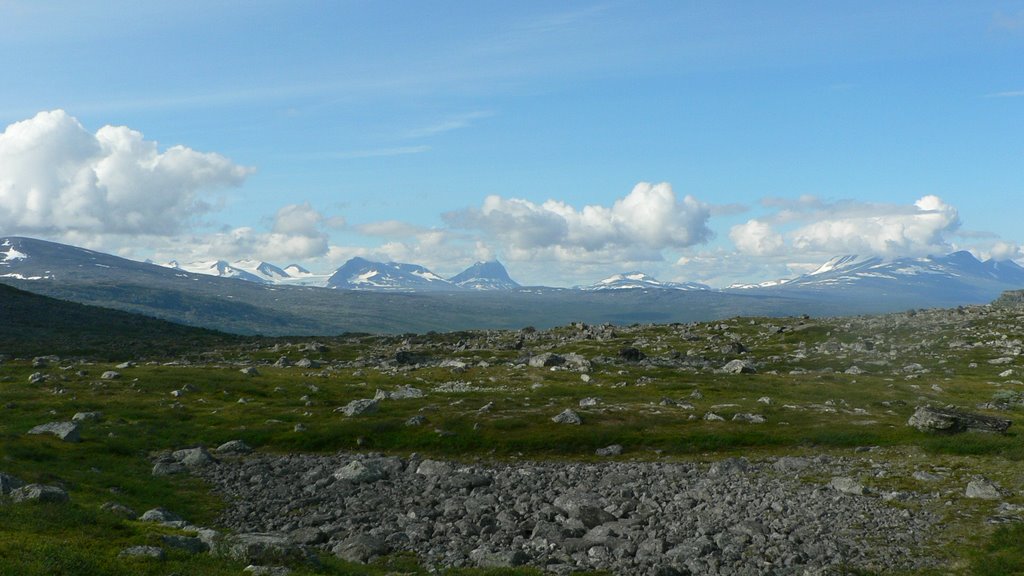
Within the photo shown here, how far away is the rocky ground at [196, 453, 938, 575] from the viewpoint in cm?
2886

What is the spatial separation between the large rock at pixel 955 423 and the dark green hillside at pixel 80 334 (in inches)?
4292

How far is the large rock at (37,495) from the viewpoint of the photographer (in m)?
29.2

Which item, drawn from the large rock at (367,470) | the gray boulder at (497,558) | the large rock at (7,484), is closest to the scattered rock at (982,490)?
the gray boulder at (497,558)

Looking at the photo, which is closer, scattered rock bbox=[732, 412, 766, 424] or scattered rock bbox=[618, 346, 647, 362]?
scattered rock bbox=[732, 412, 766, 424]

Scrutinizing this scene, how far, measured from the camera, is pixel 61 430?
48.8m

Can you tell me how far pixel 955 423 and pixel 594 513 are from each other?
30015mm

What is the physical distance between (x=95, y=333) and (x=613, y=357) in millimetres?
125149

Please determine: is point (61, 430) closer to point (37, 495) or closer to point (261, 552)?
point (37, 495)

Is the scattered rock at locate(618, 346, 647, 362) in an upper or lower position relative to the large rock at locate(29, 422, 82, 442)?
upper

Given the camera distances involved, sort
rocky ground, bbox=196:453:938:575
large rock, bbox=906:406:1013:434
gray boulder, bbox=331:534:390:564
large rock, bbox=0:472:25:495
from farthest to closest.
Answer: large rock, bbox=906:406:1013:434 < large rock, bbox=0:472:25:495 < gray boulder, bbox=331:534:390:564 < rocky ground, bbox=196:453:938:575

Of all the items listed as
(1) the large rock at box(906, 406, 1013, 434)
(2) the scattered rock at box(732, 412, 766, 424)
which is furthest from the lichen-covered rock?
(1) the large rock at box(906, 406, 1013, 434)

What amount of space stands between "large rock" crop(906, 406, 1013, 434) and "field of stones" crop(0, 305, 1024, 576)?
0.17 m

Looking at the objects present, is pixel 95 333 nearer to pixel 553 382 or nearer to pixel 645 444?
pixel 553 382

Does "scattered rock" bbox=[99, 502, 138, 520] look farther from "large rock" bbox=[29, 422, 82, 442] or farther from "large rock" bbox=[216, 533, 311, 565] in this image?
"large rock" bbox=[29, 422, 82, 442]
